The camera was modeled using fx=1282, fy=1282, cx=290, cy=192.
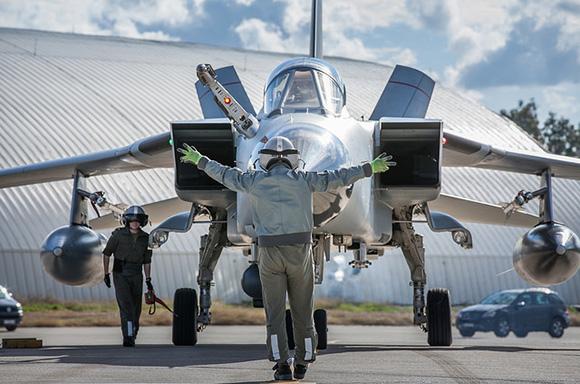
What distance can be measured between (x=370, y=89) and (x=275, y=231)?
134 ft

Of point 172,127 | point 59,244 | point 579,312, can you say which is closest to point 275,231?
point 172,127

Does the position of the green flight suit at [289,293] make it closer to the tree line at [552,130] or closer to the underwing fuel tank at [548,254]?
the underwing fuel tank at [548,254]

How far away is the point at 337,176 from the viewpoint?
10.8m

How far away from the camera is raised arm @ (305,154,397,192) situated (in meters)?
10.7

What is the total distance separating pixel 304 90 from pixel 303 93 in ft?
0.19

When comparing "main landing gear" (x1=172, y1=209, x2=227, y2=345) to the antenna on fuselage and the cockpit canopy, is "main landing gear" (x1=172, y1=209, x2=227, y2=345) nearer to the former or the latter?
the cockpit canopy

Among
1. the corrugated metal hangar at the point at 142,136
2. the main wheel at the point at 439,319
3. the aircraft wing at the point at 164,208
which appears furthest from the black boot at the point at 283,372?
the corrugated metal hangar at the point at 142,136

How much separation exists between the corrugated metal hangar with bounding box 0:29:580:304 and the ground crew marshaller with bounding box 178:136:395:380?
26576mm

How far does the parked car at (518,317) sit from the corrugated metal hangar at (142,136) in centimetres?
886

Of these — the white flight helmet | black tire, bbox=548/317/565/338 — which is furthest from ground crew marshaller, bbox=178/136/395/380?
black tire, bbox=548/317/565/338

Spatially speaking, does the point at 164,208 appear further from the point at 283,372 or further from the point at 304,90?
the point at 283,372

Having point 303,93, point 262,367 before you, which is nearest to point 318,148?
point 262,367

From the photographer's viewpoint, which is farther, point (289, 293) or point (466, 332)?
point (466, 332)

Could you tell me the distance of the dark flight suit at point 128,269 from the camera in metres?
16.7
